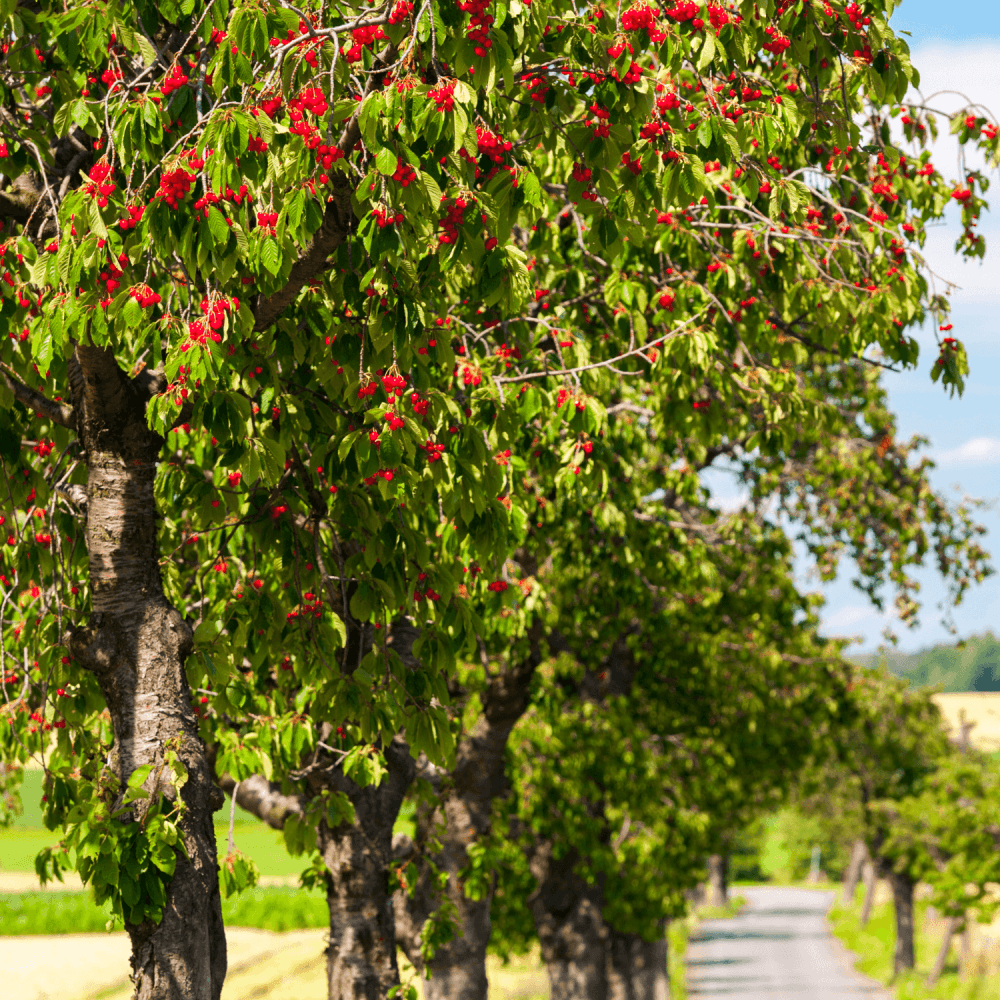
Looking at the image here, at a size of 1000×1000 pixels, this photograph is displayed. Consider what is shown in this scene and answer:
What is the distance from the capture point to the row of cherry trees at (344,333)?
4.29m

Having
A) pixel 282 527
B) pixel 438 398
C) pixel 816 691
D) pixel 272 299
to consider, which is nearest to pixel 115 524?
pixel 282 527

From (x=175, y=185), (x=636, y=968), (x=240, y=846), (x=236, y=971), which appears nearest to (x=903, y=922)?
(x=636, y=968)

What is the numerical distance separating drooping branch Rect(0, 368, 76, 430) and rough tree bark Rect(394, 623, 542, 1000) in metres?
5.91

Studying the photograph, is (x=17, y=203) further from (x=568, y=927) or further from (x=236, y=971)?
(x=236, y=971)

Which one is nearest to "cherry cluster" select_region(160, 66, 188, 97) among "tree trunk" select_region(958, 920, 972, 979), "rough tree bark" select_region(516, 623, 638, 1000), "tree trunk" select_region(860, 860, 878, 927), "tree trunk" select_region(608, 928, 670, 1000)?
"rough tree bark" select_region(516, 623, 638, 1000)

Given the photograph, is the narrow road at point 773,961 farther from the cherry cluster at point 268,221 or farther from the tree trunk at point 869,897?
the cherry cluster at point 268,221

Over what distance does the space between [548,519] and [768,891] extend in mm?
100107

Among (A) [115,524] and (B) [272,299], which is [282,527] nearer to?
(A) [115,524]

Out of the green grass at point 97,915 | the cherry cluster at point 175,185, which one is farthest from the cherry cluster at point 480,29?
the green grass at point 97,915

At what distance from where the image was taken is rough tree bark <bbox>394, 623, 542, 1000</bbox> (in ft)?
35.7

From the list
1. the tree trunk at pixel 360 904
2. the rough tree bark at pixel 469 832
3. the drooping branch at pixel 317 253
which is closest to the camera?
the drooping branch at pixel 317 253

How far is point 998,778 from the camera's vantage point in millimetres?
29156

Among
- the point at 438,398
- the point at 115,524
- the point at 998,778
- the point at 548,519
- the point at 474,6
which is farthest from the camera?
the point at 998,778

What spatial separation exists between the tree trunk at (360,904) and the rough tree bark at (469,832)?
2.20 m
